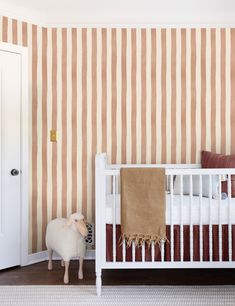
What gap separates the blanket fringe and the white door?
3.65ft

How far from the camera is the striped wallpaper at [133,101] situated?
12.5 ft

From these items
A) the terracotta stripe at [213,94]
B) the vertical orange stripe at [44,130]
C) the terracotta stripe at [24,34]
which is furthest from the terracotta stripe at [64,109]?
the terracotta stripe at [213,94]

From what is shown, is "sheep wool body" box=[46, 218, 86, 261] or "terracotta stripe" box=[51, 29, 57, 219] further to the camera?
"terracotta stripe" box=[51, 29, 57, 219]

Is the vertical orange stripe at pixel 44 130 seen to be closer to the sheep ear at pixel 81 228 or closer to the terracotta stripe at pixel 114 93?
the terracotta stripe at pixel 114 93

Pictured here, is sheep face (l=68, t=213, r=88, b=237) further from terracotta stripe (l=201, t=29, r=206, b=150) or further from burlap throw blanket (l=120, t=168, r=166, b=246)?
terracotta stripe (l=201, t=29, r=206, b=150)

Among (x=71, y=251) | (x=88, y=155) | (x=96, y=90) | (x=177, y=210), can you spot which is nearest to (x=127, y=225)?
(x=177, y=210)

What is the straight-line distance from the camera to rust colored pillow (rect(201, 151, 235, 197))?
11.6 ft

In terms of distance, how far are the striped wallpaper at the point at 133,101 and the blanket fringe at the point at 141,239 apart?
3.45ft

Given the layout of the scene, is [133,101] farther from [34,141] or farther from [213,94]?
[34,141]

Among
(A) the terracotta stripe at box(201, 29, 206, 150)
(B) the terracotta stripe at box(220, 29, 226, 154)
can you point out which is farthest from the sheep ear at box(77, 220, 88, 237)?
(B) the terracotta stripe at box(220, 29, 226, 154)

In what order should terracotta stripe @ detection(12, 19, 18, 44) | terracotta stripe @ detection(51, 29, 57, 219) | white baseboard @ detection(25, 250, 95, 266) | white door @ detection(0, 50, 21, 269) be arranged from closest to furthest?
white door @ detection(0, 50, 21, 269) < terracotta stripe @ detection(12, 19, 18, 44) < white baseboard @ detection(25, 250, 95, 266) < terracotta stripe @ detection(51, 29, 57, 219)

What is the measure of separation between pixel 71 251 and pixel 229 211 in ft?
3.79

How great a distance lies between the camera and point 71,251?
124 inches

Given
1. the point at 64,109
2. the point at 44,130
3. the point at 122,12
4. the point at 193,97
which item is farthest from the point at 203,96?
the point at 44,130
